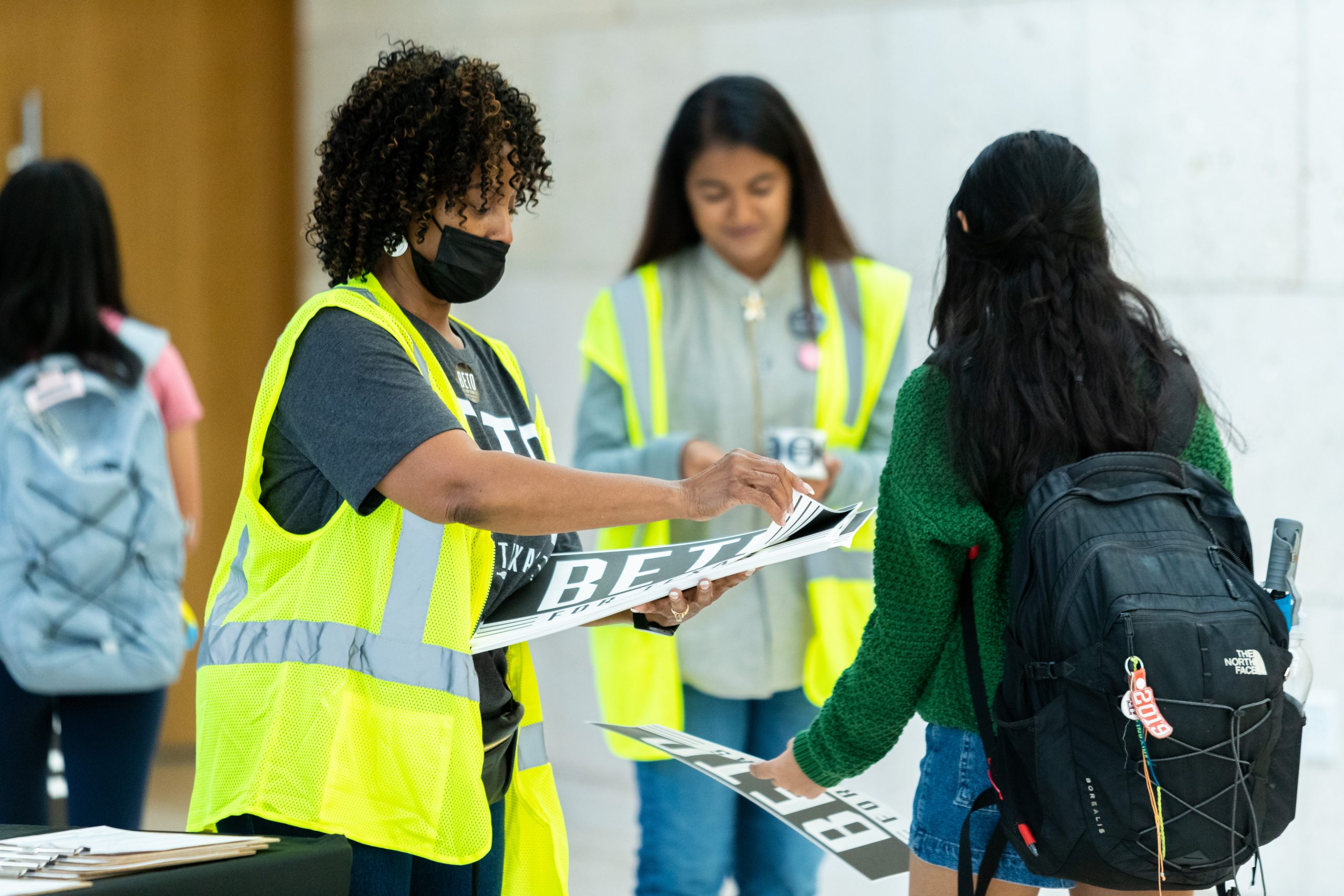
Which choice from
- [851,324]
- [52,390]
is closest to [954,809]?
[851,324]

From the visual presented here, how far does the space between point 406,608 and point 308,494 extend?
0.18 m

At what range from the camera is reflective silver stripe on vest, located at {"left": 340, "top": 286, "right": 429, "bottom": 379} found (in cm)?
151

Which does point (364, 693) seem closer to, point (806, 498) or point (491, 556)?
point (491, 556)

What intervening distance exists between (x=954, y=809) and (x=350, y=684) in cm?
76

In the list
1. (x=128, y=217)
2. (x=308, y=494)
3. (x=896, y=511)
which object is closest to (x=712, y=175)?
(x=896, y=511)

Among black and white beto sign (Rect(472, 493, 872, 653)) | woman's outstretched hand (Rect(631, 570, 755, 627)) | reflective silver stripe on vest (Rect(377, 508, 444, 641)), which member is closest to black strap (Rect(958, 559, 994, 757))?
black and white beto sign (Rect(472, 493, 872, 653))

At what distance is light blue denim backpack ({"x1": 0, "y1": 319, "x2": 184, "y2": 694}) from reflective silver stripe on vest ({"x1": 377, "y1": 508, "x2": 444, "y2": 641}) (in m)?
1.40

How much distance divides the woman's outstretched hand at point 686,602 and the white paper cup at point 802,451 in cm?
68

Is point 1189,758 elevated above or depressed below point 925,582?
below

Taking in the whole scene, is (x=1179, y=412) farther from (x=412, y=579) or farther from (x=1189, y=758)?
(x=412, y=579)

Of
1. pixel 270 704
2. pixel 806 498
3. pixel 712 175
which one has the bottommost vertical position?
pixel 270 704

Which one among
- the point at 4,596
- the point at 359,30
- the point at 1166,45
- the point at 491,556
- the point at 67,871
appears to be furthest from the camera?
the point at 359,30

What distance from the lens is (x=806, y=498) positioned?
153 centimetres

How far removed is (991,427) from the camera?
1588 mm
